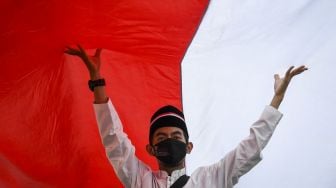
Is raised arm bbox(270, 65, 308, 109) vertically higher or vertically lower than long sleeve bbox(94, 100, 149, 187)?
higher

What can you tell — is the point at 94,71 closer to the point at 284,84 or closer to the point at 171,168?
the point at 171,168

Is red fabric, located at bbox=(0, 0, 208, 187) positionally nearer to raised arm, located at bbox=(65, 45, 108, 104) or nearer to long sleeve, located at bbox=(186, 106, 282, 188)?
raised arm, located at bbox=(65, 45, 108, 104)

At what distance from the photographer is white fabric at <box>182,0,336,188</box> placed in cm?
234

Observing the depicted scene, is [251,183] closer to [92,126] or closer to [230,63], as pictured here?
[230,63]

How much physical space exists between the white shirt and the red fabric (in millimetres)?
558

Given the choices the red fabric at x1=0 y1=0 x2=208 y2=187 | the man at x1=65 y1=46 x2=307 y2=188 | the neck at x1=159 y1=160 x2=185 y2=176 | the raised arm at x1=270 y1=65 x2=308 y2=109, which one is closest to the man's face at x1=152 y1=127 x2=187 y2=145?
the man at x1=65 y1=46 x2=307 y2=188

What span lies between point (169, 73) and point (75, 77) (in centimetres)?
54

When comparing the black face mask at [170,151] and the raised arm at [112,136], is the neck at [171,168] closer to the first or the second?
the black face mask at [170,151]

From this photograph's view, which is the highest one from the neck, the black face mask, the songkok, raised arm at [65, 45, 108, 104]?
raised arm at [65, 45, 108, 104]

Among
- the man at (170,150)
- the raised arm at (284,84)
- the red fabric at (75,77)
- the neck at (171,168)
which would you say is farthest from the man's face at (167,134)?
the red fabric at (75,77)

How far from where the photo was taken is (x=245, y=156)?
1.88m

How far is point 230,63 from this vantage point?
255 cm

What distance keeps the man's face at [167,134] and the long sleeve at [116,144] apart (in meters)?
0.12

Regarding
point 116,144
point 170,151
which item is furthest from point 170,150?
point 116,144
